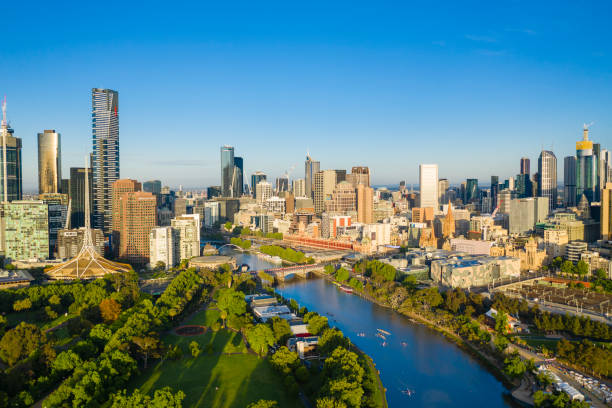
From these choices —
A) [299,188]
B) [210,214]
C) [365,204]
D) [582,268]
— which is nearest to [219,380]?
[582,268]

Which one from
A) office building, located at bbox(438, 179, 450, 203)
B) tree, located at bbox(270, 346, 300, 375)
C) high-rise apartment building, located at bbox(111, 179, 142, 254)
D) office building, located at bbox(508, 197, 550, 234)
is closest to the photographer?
tree, located at bbox(270, 346, 300, 375)

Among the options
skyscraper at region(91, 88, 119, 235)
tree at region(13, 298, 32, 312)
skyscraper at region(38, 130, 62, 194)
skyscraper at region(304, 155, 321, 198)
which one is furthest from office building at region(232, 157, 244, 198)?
tree at region(13, 298, 32, 312)

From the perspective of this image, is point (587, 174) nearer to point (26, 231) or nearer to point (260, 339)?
point (260, 339)

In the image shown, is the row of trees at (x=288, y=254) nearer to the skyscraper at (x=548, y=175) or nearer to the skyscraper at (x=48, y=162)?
the skyscraper at (x=48, y=162)

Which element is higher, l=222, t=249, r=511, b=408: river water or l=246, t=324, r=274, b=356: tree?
l=246, t=324, r=274, b=356: tree

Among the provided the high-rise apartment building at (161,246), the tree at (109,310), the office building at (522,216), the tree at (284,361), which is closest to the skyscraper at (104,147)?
the high-rise apartment building at (161,246)

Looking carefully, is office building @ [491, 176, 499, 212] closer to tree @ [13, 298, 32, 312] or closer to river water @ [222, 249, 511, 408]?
river water @ [222, 249, 511, 408]

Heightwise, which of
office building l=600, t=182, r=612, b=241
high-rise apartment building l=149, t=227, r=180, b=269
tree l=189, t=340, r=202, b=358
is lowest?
tree l=189, t=340, r=202, b=358
